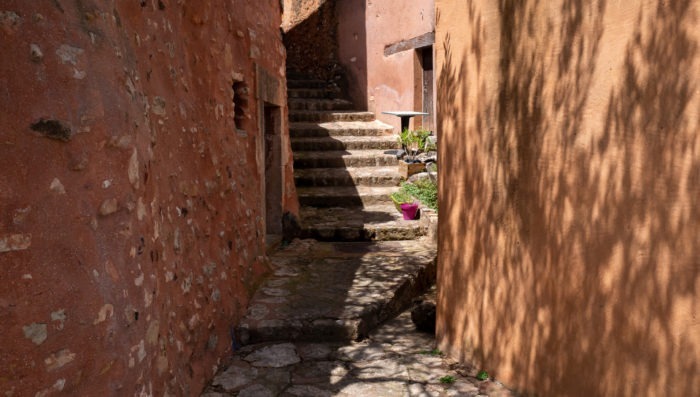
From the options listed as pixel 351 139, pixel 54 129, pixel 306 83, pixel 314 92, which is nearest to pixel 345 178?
pixel 351 139

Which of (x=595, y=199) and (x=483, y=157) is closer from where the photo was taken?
(x=595, y=199)

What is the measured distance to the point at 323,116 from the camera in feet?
39.8

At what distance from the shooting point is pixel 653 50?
2.38m

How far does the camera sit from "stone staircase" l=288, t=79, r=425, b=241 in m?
7.68

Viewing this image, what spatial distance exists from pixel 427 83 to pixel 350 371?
827 centimetres

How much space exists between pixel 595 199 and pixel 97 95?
2268mm

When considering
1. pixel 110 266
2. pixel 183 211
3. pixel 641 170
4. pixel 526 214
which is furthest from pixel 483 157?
pixel 110 266

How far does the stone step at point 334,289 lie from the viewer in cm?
463

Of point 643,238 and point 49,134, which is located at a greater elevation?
point 49,134

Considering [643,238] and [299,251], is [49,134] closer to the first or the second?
[643,238]

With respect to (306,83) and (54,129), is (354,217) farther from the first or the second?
(54,129)

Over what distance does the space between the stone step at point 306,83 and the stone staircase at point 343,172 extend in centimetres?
40

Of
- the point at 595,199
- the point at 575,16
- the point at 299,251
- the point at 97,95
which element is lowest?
the point at 299,251

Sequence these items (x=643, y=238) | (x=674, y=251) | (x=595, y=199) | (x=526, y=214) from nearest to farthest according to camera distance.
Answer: (x=674, y=251) → (x=643, y=238) → (x=595, y=199) → (x=526, y=214)
